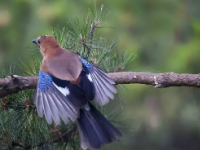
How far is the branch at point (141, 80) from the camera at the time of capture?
2.35 m

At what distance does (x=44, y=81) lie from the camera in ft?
8.53

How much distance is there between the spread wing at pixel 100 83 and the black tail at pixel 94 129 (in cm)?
7

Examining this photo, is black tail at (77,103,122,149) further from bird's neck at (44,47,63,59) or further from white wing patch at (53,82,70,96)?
bird's neck at (44,47,63,59)

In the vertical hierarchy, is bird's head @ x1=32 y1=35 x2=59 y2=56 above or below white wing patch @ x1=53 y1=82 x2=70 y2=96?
above

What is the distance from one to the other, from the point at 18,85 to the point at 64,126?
0.48m

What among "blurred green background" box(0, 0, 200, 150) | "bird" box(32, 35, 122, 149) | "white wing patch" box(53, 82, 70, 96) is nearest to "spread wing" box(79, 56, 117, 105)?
"bird" box(32, 35, 122, 149)

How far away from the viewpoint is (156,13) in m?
5.14

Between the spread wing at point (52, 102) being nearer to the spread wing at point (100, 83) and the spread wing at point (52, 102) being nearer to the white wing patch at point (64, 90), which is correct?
the white wing patch at point (64, 90)

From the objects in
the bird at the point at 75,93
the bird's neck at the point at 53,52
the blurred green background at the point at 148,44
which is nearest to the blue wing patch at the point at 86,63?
the bird at the point at 75,93

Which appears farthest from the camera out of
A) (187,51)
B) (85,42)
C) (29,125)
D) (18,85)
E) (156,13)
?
(156,13)

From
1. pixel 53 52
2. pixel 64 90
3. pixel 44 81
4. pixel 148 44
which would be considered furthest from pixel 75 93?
pixel 148 44

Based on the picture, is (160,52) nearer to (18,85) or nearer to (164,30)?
(164,30)

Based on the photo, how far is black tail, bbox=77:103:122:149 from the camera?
102 inches

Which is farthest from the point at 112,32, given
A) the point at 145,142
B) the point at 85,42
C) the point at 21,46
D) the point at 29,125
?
the point at 29,125
